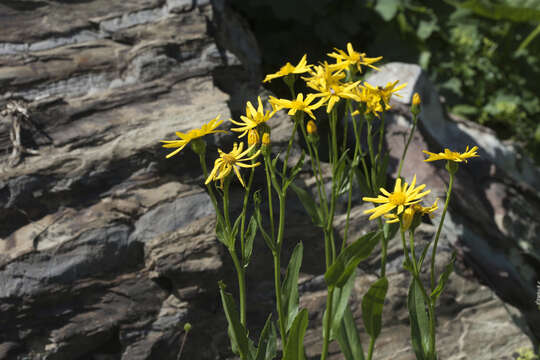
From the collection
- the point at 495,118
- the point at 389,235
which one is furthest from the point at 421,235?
the point at 495,118

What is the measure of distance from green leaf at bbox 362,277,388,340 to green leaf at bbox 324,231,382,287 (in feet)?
0.42

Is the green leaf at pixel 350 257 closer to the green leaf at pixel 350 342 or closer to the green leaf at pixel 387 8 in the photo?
the green leaf at pixel 350 342

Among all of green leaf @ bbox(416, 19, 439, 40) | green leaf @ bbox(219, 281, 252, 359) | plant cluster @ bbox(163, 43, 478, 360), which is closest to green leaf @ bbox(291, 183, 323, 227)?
plant cluster @ bbox(163, 43, 478, 360)

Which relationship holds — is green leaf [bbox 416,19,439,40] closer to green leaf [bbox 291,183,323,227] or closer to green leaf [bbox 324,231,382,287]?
green leaf [bbox 291,183,323,227]

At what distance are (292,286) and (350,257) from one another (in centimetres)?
29

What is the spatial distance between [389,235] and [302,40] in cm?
247

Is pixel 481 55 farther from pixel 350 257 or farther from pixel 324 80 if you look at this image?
pixel 350 257

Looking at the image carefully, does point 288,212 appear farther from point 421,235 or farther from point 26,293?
point 26,293

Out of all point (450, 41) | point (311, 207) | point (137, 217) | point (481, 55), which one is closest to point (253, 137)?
point (311, 207)

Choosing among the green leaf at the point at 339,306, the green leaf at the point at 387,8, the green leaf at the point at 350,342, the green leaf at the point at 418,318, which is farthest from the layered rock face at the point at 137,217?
the green leaf at the point at 387,8

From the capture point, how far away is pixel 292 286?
151 cm

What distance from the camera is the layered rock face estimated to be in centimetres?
211

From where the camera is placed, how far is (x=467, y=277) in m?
2.54

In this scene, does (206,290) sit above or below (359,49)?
below
